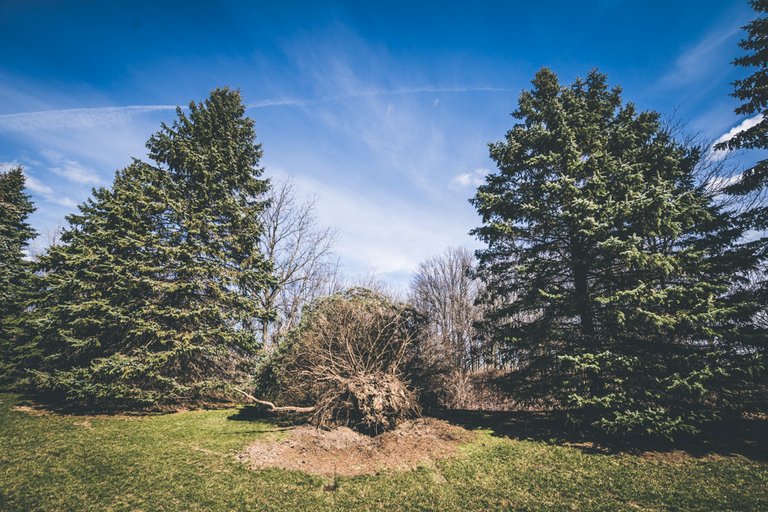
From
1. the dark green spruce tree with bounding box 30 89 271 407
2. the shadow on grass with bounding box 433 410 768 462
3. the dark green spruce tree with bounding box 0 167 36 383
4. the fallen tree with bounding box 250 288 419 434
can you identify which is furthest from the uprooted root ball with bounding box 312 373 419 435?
the dark green spruce tree with bounding box 0 167 36 383

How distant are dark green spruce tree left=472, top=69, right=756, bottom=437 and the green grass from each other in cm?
122

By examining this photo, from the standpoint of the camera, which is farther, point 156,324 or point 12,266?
point 12,266

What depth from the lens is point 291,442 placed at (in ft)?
26.9

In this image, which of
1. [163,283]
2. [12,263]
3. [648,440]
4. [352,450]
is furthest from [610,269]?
[12,263]

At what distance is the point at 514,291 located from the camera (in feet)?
33.0

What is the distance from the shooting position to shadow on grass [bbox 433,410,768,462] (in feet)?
23.4

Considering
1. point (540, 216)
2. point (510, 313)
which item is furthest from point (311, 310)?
point (540, 216)

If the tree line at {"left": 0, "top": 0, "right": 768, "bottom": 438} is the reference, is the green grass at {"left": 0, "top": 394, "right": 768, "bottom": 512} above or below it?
below

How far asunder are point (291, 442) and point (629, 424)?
8826 mm

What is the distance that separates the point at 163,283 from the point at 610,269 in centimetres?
1606

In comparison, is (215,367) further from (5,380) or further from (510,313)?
(5,380)

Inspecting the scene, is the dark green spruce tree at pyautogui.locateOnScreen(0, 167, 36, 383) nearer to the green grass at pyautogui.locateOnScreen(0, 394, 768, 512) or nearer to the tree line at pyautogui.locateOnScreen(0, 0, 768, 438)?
the tree line at pyautogui.locateOnScreen(0, 0, 768, 438)

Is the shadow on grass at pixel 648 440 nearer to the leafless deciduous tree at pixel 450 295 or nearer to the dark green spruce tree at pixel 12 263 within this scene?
the leafless deciduous tree at pixel 450 295

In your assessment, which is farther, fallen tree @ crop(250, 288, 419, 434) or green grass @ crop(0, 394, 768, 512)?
fallen tree @ crop(250, 288, 419, 434)
